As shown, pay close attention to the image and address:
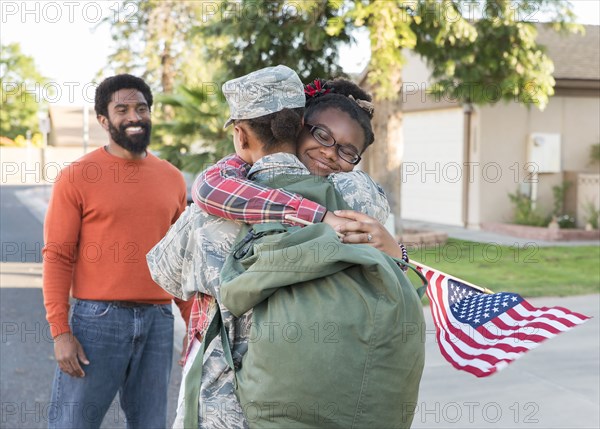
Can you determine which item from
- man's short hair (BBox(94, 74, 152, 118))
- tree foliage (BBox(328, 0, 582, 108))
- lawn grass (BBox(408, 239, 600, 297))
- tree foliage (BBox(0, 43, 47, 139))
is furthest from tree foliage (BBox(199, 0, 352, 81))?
tree foliage (BBox(0, 43, 47, 139))

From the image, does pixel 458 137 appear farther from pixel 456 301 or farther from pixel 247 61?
pixel 456 301

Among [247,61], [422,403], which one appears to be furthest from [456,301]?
[247,61]

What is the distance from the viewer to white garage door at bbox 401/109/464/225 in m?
17.3

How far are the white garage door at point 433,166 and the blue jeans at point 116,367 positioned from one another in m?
14.4

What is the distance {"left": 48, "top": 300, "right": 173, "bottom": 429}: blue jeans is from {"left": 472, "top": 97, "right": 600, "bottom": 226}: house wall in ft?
45.2

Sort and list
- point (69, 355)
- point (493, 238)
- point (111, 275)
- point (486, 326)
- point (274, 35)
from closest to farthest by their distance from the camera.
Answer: point (486, 326) < point (69, 355) < point (111, 275) < point (274, 35) < point (493, 238)

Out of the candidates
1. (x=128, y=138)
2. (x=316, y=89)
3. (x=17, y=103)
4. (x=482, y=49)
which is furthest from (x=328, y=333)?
(x=17, y=103)

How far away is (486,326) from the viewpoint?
8.26 ft

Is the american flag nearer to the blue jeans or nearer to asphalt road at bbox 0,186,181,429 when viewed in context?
the blue jeans

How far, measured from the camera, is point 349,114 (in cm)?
213

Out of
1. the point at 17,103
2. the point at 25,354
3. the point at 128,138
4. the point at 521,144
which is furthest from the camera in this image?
the point at 17,103

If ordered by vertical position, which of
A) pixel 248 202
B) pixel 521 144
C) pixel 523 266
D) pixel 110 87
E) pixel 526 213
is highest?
pixel 521 144

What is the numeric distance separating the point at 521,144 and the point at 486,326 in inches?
579

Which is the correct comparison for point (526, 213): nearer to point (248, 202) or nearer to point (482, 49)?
point (482, 49)
